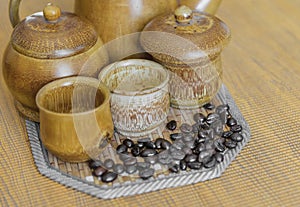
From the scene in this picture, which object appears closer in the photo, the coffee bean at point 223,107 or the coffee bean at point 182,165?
the coffee bean at point 182,165

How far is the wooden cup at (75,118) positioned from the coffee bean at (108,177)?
0.04 meters

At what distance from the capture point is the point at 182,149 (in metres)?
0.76

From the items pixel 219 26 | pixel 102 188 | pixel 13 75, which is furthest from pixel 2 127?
pixel 219 26

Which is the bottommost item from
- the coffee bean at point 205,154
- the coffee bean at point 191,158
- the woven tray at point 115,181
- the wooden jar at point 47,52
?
the woven tray at point 115,181

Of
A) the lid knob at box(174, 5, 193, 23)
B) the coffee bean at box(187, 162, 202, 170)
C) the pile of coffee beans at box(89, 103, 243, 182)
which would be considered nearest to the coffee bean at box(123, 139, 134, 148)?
the pile of coffee beans at box(89, 103, 243, 182)

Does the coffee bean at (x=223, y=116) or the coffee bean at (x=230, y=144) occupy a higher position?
the coffee bean at (x=230, y=144)

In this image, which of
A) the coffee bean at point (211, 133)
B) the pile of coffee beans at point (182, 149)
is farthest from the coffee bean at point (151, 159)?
the coffee bean at point (211, 133)

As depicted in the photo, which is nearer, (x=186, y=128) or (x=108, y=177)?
(x=108, y=177)

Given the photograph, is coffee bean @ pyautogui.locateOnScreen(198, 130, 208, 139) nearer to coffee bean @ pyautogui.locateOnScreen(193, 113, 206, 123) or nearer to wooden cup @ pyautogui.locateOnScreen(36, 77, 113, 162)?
coffee bean @ pyautogui.locateOnScreen(193, 113, 206, 123)

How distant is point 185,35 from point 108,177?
268 millimetres

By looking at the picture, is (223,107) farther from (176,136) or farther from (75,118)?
(75,118)

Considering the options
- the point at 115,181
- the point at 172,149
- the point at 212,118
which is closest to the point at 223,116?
the point at 212,118

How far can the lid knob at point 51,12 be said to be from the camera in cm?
77

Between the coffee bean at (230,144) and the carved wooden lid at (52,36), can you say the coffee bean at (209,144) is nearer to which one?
the coffee bean at (230,144)
